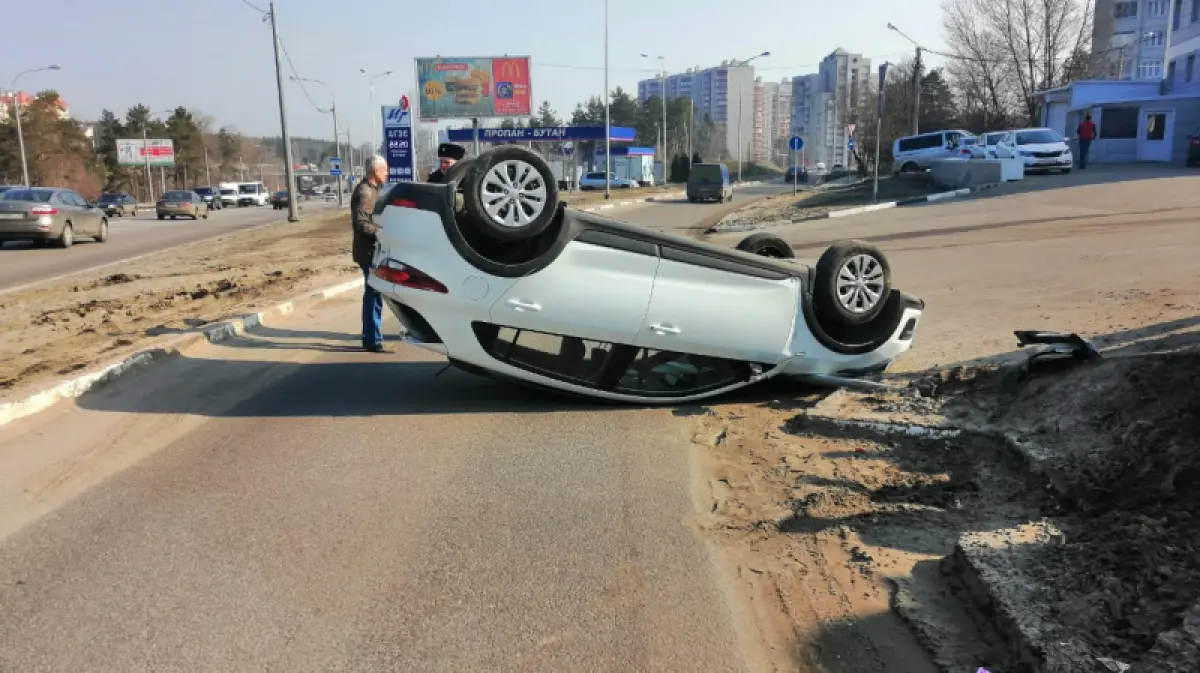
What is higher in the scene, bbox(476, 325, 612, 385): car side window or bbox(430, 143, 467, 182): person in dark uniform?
bbox(430, 143, 467, 182): person in dark uniform

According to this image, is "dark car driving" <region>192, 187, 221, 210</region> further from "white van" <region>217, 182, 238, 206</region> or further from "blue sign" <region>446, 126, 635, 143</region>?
"blue sign" <region>446, 126, 635, 143</region>

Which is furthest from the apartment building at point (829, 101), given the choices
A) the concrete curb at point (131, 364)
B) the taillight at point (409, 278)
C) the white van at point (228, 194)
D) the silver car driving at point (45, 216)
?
the taillight at point (409, 278)

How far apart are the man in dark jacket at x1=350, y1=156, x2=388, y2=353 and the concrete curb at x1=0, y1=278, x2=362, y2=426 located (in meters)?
1.77

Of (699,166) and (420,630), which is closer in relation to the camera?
(420,630)

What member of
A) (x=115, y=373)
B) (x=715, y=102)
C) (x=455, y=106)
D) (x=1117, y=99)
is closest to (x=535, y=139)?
(x=455, y=106)

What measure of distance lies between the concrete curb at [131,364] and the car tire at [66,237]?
15.0 m

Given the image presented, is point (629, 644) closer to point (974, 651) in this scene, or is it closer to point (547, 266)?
point (974, 651)

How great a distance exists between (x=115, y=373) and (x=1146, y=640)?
7798mm

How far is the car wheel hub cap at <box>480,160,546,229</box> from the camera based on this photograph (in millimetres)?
6203

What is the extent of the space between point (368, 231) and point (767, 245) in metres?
4.07

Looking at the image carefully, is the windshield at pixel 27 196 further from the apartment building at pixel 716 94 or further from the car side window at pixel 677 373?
the apartment building at pixel 716 94

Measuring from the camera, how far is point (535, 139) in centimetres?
7469

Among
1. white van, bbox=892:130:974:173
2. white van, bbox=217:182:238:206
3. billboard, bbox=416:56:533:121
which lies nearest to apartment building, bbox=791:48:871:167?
white van, bbox=892:130:974:173

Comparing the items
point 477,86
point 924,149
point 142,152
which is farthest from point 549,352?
point 142,152
